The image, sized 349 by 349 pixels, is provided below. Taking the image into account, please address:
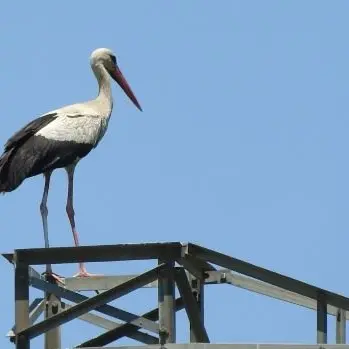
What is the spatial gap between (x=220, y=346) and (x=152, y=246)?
119 centimetres

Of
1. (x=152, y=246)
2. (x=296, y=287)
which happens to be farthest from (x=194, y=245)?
(x=296, y=287)

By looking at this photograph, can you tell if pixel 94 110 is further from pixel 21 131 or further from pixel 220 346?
pixel 220 346

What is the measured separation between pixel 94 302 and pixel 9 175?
255 inches

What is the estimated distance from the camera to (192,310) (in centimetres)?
1429

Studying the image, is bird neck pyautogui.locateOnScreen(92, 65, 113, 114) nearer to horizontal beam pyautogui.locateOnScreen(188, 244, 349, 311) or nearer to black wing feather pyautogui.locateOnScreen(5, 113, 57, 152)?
black wing feather pyautogui.locateOnScreen(5, 113, 57, 152)

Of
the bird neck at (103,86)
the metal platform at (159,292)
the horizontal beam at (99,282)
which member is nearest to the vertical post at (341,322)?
the metal platform at (159,292)

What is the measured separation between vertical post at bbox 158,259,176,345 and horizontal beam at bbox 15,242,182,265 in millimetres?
187

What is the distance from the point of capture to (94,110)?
21.7 m

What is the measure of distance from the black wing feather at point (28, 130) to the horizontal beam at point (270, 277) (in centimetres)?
643

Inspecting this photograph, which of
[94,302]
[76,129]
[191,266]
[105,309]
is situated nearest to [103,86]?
[76,129]

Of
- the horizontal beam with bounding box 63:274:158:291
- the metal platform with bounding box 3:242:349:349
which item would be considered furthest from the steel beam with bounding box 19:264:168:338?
the horizontal beam with bounding box 63:274:158:291

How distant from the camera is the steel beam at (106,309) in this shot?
13.4 metres

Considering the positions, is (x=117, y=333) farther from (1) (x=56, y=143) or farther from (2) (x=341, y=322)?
(1) (x=56, y=143)

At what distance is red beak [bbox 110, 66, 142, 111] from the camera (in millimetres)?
23094
